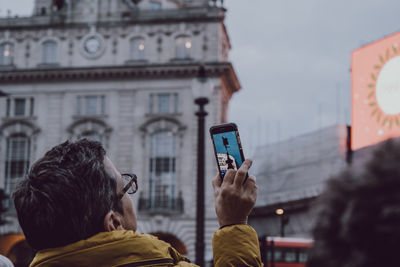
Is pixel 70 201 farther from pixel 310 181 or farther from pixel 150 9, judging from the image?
pixel 310 181

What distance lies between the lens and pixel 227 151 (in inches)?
98.6

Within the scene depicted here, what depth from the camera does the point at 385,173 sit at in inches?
38.6

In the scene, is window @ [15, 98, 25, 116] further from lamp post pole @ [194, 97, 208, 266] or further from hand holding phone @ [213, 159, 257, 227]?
hand holding phone @ [213, 159, 257, 227]

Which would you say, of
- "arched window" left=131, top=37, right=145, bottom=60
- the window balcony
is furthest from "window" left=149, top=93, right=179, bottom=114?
the window balcony

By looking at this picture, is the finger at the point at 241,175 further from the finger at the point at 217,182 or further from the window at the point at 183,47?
the window at the point at 183,47

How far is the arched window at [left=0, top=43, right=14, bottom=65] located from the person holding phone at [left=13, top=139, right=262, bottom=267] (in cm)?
3907

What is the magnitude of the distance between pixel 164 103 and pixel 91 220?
35819 mm

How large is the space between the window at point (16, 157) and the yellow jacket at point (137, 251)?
123 feet

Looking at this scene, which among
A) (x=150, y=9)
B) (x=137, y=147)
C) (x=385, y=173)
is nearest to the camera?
(x=385, y=173)

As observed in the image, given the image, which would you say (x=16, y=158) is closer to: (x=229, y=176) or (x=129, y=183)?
(x=129, y=183)

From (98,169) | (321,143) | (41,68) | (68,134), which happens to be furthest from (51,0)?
(98,169)

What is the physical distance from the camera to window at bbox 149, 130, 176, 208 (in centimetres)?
3669

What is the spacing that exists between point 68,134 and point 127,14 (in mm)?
7954

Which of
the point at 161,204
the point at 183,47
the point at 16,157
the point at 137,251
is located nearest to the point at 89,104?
the point at 16,157
